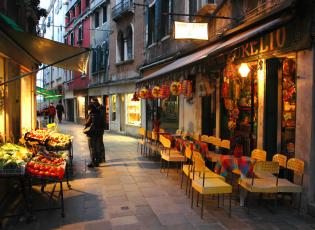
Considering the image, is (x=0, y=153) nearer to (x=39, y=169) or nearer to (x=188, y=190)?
(x=39, y=169)

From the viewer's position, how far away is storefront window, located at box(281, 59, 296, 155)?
6.85 meters

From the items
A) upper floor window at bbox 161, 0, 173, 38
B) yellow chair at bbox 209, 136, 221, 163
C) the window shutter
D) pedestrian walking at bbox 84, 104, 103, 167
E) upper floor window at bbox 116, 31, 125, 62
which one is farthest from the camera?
upper floor window at bbox 116, 31, 125, 62

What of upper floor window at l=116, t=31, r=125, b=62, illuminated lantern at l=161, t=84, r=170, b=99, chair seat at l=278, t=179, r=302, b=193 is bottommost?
chair seat at l=278, t=179, r=302, b=193

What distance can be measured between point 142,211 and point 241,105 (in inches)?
176

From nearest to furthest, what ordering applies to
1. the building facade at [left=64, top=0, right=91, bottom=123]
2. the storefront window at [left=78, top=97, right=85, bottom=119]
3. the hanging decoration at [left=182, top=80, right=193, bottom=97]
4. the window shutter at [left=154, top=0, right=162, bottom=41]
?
1. the hanging decoration at [left=182, top=80, right=193, bottom=97]
2. the window shutter at [left=154, top=0, right=162, bottom=41]
3. the building facade at [left=64, top=0, right=91, bottom=123]
4. the storefront window at [left=78, top=97, right=85, bottom=119]

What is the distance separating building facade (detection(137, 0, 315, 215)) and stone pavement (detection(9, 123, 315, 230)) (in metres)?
0.86

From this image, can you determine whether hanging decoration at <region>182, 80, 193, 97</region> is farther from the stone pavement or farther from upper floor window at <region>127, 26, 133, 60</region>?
upper floor window at <region>127, 26, 133, 60</region>

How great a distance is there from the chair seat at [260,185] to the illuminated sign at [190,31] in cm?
491

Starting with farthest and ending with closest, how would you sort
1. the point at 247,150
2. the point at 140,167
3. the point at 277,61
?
the point at 140,167 → the point at 247,150 → the point at 277,61

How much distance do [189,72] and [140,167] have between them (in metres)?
3.03

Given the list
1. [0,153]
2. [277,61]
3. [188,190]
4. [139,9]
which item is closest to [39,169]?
[0,153]

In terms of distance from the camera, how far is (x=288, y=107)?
6.97m

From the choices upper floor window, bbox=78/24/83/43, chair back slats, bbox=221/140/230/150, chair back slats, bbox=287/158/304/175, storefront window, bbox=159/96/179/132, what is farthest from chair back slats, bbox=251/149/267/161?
upper floor window, bbox=78/24/83/43

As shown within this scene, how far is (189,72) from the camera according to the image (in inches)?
349
